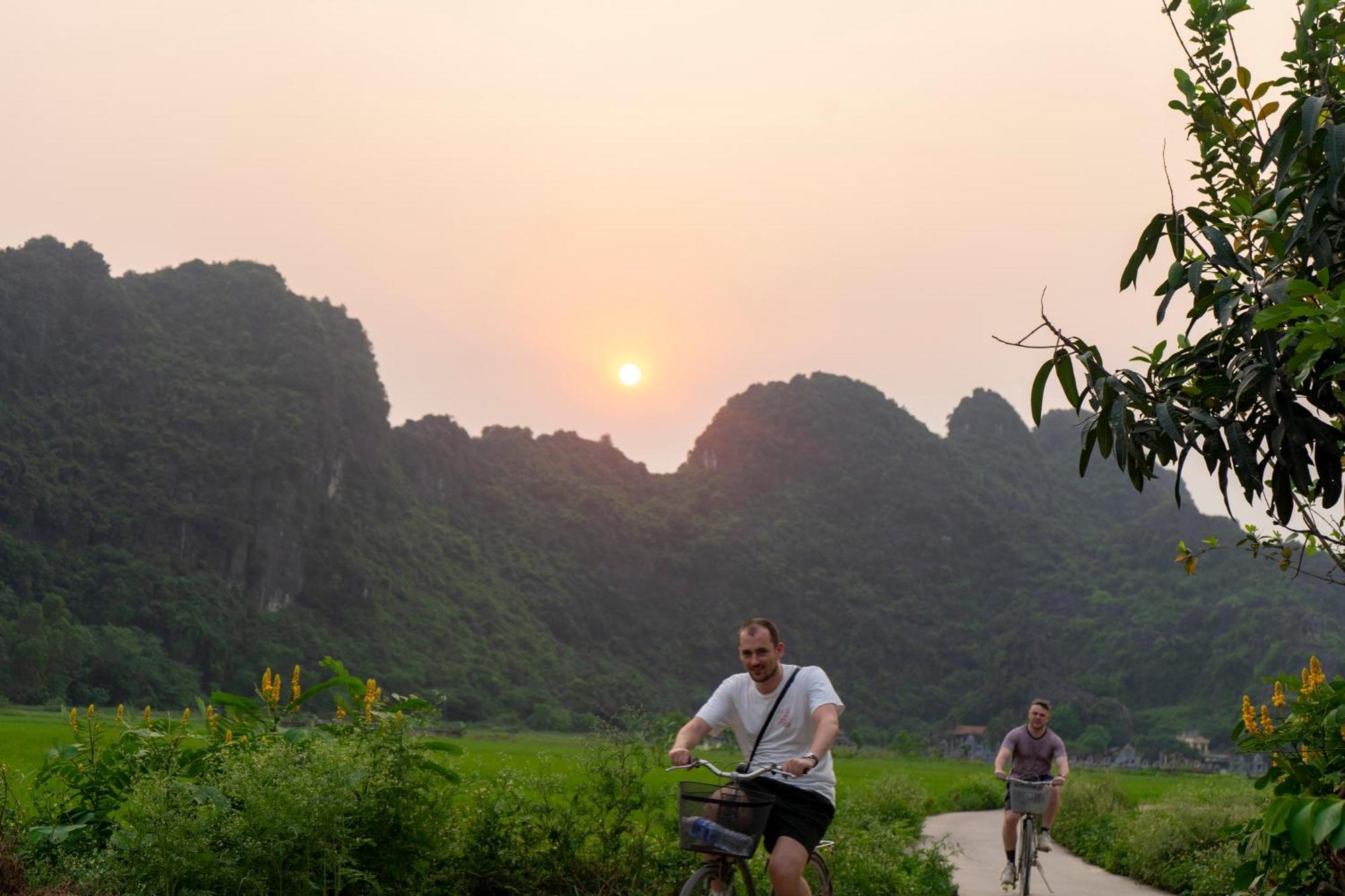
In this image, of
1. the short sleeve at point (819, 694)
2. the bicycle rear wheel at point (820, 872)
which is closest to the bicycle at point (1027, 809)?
the bicycle rear wheel at point (820, 872)

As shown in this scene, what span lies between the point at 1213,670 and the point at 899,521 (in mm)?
38934

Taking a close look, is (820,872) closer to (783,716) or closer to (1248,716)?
(783,716)

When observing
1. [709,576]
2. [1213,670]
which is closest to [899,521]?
[709,576]

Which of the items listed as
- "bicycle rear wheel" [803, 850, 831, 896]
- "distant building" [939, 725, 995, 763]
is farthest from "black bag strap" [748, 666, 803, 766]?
"distant building" [939, 725, 995, 763]

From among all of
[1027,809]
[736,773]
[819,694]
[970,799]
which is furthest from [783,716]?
[970,799]

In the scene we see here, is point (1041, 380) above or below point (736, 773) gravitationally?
above

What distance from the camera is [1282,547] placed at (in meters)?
4.77

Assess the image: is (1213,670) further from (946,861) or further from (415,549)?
(946,861)

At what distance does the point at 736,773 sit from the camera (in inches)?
187

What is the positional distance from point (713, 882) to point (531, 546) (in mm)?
109000

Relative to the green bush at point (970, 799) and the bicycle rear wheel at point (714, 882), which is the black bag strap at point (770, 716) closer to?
the bicycle rear wheel at point (714, 882)

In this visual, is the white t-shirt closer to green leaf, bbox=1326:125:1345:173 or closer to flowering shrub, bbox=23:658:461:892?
flowering shrub, bbox=23:658:461:892

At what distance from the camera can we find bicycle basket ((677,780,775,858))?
4.45 m

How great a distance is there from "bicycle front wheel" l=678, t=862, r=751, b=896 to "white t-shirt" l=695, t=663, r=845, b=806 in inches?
17.1
